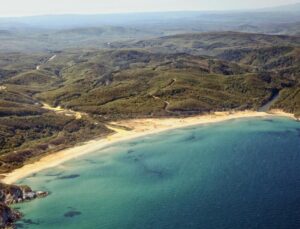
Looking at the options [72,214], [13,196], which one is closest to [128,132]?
[13,196]

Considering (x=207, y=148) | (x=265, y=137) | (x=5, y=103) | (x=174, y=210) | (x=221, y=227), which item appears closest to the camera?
(x=221, y=227)

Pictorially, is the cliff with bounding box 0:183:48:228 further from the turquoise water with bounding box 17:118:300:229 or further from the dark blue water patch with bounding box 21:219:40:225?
the turquoise water with bounding box 17:118:300:229

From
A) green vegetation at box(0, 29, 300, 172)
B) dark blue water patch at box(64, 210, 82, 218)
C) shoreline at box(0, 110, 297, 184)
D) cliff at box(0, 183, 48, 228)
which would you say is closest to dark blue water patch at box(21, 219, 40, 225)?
cliff at box(0, 183, 48, 228)

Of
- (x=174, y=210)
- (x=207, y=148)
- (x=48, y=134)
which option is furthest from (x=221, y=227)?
(x=48, y=134)

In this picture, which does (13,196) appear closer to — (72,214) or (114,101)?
(72,214)

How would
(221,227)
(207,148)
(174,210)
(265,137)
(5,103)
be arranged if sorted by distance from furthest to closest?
(5,103) → (265,137) → (207,148) → (174,210) → (221,227)

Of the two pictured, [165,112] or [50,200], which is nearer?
[50,200]

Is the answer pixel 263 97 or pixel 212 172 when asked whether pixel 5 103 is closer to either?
pixel 212 172
